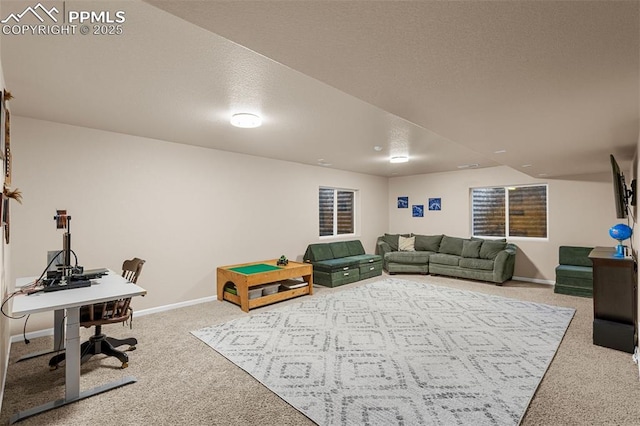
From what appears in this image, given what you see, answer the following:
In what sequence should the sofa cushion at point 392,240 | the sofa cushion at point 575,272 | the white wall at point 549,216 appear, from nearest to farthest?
the sofa cushion at point 575,272 → the white wall at point 549,216 → the sofa cushion at point 392,240

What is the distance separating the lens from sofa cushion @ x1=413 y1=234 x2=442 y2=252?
24.9ft

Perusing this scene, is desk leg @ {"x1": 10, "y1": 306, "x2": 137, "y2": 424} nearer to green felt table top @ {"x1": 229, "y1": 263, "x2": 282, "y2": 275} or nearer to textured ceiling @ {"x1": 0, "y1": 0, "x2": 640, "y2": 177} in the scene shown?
textured ceiling @ {"x1": 0, "y1": 0, "x2": 640, "y2": 177}

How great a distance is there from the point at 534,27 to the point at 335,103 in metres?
1.98

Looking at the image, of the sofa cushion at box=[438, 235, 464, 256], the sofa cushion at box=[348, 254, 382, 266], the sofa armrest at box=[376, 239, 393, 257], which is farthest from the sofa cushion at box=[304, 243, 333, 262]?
the sofa cushion at box=[438, 235, 464, 256]

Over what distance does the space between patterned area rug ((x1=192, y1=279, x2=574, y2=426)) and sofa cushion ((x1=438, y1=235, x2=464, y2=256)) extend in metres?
2.17

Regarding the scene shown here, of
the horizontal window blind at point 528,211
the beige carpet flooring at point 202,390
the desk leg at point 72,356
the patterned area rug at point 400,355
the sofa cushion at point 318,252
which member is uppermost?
the horizontal window blind at point 528,211

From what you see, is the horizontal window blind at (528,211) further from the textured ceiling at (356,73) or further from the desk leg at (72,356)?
the desk leg at (72,356)

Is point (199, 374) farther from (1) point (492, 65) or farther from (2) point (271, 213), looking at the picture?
(2) point (271, 213)

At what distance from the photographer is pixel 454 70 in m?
1.72

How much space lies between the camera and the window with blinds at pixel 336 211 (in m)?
7.39

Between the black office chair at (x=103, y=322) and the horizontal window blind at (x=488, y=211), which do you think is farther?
the horizontal window blind at (x=488, y=211)

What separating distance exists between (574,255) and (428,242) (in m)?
2.75

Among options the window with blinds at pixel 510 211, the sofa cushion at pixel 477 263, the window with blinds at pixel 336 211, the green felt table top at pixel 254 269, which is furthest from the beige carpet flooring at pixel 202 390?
the window with blinds at pixel 336 211

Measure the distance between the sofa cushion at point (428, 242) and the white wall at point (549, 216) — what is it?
350 mm
